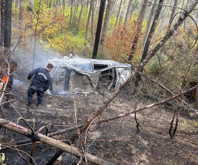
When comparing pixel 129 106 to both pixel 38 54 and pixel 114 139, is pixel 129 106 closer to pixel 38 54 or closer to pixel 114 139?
pixel 114 139

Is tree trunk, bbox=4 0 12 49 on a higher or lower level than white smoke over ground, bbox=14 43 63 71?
higher

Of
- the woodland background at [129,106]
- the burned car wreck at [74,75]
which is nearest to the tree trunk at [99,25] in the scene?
the woodland background at [129,106]

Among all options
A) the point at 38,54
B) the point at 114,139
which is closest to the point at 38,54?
the point at 38,54

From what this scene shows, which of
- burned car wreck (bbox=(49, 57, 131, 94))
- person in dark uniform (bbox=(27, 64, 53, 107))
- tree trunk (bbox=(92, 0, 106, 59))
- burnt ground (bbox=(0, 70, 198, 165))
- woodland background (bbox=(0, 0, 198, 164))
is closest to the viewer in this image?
woodland background (bbox=(0, 0, 198, 164))

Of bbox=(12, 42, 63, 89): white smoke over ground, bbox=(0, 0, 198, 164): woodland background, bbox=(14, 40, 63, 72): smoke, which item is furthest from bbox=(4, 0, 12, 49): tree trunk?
bbox=(14, 40, 63, 72): smoke

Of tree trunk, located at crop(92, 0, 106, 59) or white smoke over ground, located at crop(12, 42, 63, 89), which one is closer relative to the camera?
tree trunk, located at crop(92, 0, 106, 59)

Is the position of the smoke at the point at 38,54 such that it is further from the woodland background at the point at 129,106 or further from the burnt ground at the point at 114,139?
the burnt ground at the point at 114,139

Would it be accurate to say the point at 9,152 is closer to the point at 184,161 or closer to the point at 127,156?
the point at 127,156

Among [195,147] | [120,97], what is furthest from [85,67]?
[195,147]

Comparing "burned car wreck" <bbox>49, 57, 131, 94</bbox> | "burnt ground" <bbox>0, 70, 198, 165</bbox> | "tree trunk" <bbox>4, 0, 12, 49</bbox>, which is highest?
"tree trunk" <bbox>4, 0, 12, 49</bbox>

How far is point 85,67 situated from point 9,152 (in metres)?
5.08

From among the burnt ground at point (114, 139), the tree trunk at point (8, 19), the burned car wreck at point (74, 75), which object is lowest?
the burnt ground at point (114, 139)

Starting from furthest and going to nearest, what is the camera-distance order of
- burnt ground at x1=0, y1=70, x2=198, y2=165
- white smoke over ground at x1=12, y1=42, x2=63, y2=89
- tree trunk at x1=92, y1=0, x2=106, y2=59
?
white smoke over ground at x1=12, y1=42, x2=63, y2=89 → tree trunk at x1=92, y1=0, x2=106, y2=59 → burnt ground at x1=0, y1=70, x2=198, y2=165

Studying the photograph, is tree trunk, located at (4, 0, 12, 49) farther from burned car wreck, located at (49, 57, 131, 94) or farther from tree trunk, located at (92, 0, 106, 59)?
tree trunk, located at (92, 0, 106, 59)
